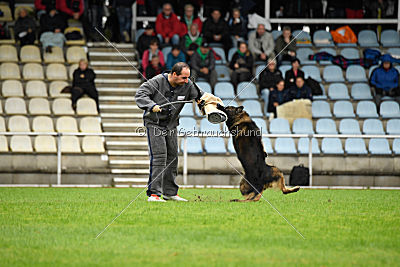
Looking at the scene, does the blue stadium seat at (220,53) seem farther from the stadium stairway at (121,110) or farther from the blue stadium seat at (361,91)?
the blue stadium seat at (361,91)

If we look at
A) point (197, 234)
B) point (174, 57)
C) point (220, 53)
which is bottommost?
point (197, 234)

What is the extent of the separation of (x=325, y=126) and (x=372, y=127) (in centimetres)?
114

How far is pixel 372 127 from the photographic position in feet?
51.4

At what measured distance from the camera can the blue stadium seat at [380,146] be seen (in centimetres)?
1364

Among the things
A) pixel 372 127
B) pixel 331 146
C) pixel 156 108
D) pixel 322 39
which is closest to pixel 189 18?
pixel 322 39

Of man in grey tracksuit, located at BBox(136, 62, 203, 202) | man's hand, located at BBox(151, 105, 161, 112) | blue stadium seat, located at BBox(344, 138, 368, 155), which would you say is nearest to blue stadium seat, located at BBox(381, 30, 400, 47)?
blue stadium seat, located at BBox(344, 138, 368, 155)

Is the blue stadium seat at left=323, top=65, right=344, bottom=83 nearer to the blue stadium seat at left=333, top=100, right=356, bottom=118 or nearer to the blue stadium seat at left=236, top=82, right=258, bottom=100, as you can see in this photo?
the blue stadium seat at left=333, top=100, right=356, bottom=118

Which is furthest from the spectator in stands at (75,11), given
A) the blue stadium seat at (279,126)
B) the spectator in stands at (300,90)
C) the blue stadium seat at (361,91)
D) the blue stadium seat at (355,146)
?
the blue stadium seat at (355,146)

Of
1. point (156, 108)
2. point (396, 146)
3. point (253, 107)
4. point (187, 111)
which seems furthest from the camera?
point (253, 107)

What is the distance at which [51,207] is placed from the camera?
8320 millimetres

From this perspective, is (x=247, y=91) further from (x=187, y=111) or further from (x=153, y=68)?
(x=153, y=68)

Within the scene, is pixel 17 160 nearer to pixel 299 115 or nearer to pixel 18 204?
pixel 18 204

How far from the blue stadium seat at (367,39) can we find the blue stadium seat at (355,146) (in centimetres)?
634

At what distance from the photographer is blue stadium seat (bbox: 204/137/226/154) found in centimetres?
1380
